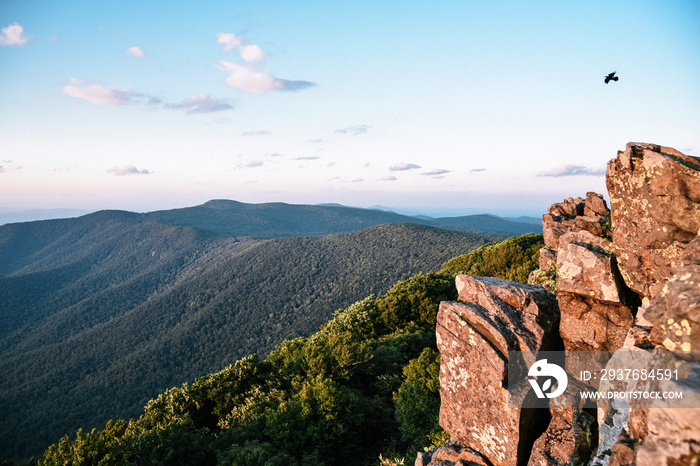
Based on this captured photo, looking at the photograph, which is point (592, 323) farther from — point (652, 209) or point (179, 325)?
point (179, 325)

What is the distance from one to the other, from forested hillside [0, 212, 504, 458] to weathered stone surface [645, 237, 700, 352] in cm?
11354

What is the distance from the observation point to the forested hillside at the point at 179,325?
101m

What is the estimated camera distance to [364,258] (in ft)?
539

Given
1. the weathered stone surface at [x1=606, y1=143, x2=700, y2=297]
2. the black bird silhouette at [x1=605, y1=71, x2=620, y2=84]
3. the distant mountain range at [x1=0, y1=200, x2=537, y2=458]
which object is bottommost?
the distant mountain range at [x1=0, y1=200, x2=537, y2=458]

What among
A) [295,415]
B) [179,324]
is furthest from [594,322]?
[179,324]

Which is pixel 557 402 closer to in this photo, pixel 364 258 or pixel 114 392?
pixel 114 392

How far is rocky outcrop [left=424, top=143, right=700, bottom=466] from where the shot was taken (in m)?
5.45

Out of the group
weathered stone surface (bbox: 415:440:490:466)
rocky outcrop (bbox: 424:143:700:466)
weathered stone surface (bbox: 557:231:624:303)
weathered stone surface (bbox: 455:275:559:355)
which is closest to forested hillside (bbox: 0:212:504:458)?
weathered stone surface (bbox: 415:440:490:466)

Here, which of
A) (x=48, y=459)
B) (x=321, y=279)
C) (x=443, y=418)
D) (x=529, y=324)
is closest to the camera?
(x=529, y=324)

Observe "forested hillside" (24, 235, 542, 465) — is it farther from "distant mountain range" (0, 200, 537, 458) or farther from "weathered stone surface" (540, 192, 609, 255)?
"distant mountain range" (0, 200, 537, 458)

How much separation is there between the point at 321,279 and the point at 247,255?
5474cm

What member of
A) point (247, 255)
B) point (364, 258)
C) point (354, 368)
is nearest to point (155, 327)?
point (247, 255)

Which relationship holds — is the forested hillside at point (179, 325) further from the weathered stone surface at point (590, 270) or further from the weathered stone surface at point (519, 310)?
the weathered stone surface at point (590, 270)

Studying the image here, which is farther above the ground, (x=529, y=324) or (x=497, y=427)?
(x=529, y=324)
